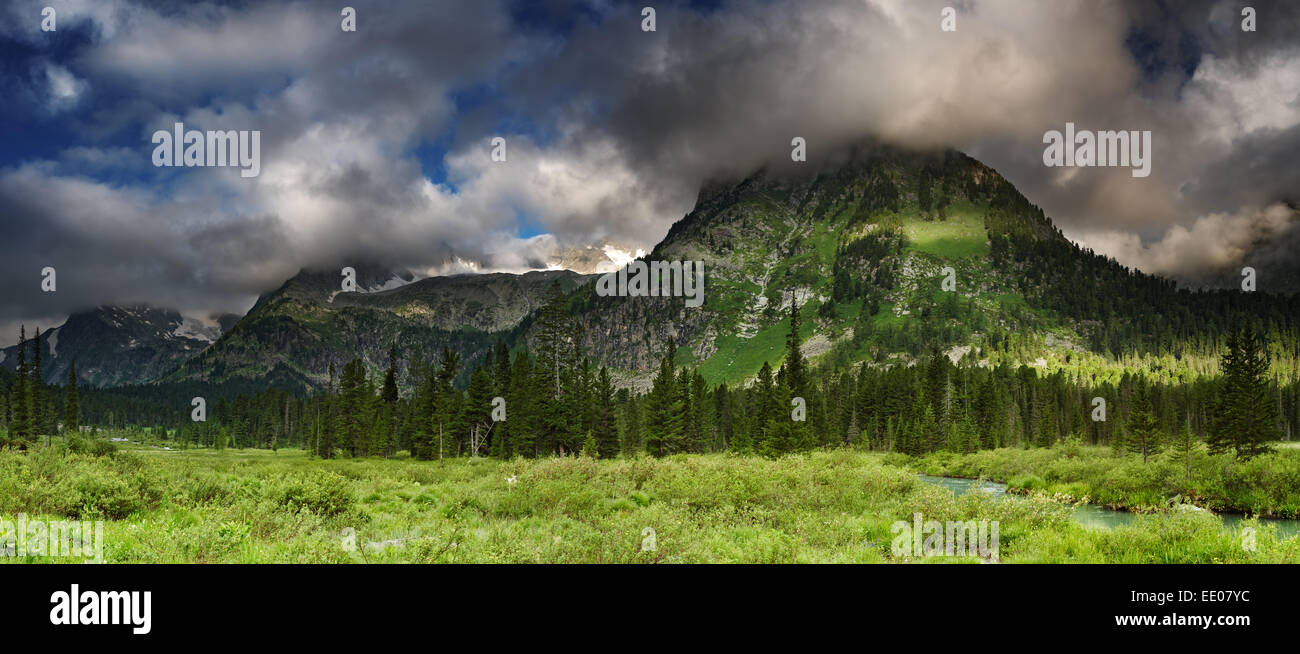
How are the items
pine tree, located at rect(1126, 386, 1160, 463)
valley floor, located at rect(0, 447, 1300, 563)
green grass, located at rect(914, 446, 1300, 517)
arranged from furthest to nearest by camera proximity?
pine tree, located at rect(1126, 386, 1160, 463) → green grass, located at rect(914, 446, 1300, 517) → valley floor, located at rect(0, 447, 1300, 563)

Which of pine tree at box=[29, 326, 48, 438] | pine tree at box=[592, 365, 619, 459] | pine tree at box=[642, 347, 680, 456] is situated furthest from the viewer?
pine tree at box=[29, 326, 48, 438]

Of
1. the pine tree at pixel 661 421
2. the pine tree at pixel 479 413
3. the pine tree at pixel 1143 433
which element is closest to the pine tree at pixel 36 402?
the pine tree at pixel 479 413

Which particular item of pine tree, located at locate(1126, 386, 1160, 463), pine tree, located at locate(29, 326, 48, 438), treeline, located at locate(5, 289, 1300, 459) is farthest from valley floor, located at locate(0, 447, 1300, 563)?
pine tree, located at locate(29, 326, 48, 438)

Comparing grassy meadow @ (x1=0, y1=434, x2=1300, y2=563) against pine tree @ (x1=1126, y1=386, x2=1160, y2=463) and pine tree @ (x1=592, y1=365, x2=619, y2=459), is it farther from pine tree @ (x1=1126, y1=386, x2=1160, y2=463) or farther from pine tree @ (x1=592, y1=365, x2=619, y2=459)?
pine tree @ (x1=1126, y1=386, x2=1160, y2=463)

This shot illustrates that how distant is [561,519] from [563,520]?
0.47m

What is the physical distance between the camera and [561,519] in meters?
20.4

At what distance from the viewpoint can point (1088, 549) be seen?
50.7ft

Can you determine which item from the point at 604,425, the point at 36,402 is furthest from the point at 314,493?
the point at 36,402

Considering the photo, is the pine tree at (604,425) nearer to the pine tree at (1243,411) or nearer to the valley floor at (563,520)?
the valley floor at (563,520)

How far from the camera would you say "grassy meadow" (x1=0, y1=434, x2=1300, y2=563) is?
1210cm

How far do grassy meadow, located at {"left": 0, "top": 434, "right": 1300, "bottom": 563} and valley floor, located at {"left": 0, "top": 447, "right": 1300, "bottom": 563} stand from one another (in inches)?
2.5

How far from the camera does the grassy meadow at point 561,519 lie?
12.1 metres
